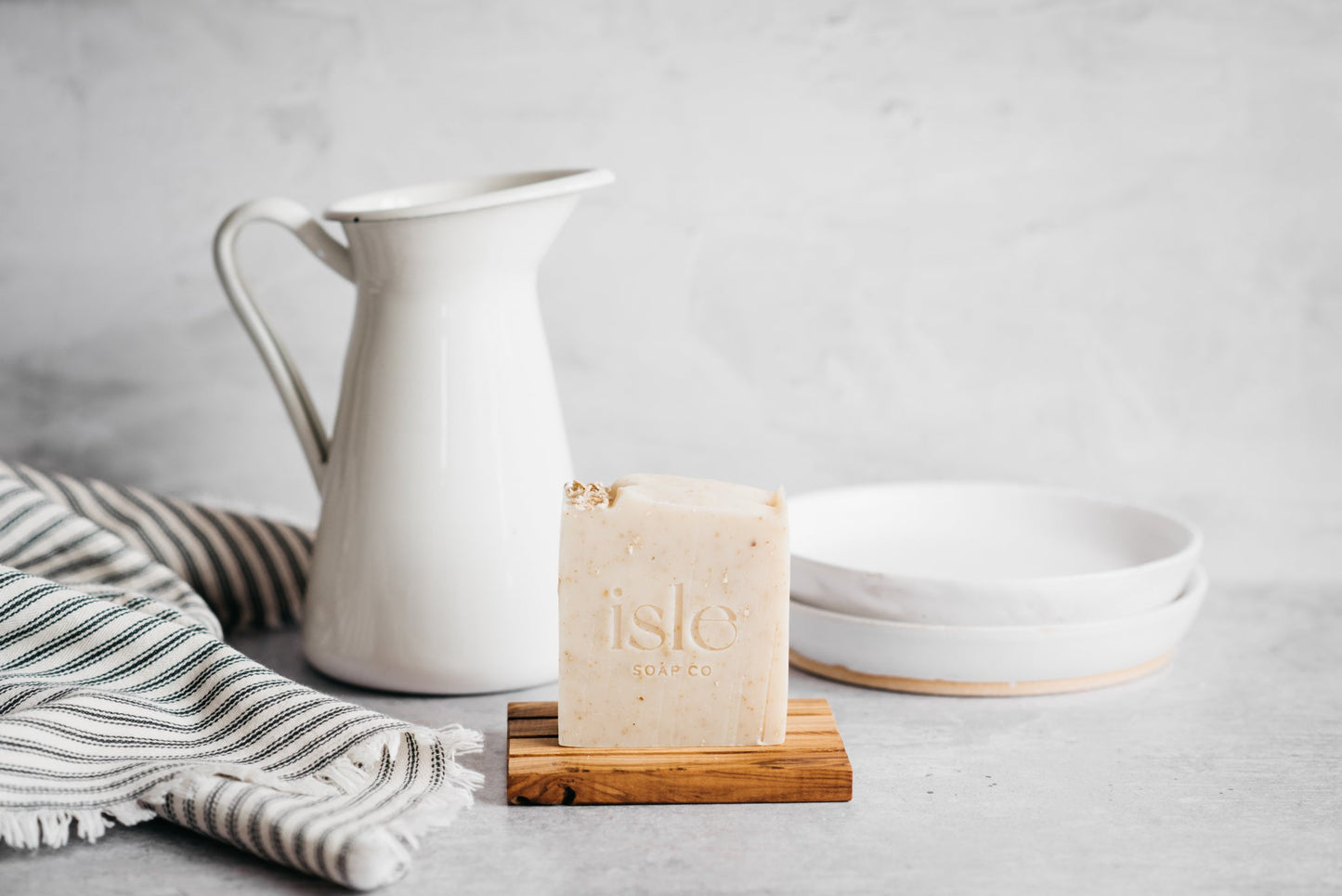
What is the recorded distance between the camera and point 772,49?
38.7 inches

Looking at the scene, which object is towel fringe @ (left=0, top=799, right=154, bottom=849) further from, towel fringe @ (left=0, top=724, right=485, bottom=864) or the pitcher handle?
the pitcher handle

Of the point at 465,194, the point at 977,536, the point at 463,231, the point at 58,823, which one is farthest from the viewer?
the point at 977,536

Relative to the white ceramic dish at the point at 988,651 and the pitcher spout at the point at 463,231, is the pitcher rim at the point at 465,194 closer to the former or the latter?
the pitcher spout at the point at 463,231

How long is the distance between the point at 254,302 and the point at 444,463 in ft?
0.60

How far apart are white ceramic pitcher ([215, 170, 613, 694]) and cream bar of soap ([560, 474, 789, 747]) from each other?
14 cm

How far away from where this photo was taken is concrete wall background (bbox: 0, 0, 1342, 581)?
0.98 metres

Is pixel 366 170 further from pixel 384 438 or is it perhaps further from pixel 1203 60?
pixel 1203 60

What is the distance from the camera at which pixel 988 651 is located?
0.74 m

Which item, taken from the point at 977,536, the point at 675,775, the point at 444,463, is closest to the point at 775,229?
the point at 977,536

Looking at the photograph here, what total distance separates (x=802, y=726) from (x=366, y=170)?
1.99 ft

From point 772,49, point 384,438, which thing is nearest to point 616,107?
point 772,49

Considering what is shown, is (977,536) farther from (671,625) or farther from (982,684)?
(671,625)

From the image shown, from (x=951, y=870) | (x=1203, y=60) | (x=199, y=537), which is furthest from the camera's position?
(x=1203, y=60)

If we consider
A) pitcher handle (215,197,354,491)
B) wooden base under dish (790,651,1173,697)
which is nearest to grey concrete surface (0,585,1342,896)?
wooden base under dish (790,651,1173,697)
